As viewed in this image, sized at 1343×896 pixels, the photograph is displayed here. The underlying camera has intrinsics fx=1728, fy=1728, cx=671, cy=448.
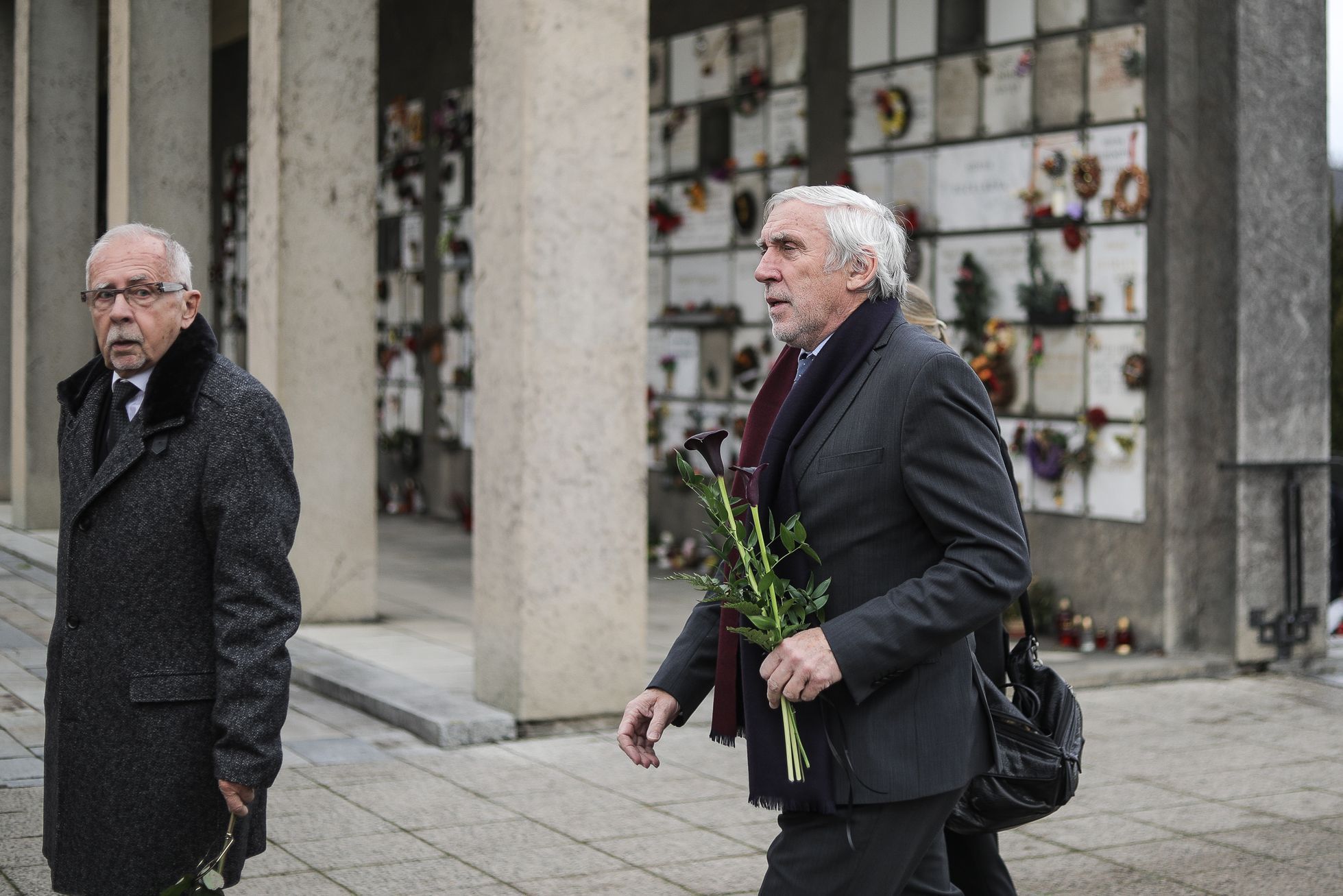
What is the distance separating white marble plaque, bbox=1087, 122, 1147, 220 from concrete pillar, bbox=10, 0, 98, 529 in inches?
310

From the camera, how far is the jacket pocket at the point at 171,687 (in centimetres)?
296

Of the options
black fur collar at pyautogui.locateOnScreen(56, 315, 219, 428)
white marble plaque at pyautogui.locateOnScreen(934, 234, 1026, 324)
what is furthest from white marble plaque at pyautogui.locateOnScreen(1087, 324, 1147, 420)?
black fur collar at pyautogui.locateOnScreen(56, 315, 219, 428)

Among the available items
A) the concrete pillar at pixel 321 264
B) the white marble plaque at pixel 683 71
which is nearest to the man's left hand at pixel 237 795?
the concrete pillar at pixel 321 264

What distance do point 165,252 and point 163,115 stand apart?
8.03 m

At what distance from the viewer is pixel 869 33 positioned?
9.72 metres

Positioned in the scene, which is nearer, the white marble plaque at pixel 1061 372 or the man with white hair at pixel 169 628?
the man with white hair at pixel 169 628

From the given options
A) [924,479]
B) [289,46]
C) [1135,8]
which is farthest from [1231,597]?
[924,479]

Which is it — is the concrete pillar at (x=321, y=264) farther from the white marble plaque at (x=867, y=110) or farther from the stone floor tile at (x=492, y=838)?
the stone floor tile at (x=492, y=838)

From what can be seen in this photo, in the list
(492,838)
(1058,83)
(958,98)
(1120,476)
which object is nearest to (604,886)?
(492,838)

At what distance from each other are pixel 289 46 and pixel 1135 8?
4.04 m

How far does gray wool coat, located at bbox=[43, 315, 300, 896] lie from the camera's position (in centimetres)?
296

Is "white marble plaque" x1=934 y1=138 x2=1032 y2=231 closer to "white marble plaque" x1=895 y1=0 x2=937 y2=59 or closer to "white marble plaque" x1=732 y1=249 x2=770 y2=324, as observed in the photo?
"white marble plaque" x1=895 y1=0 x2=937 y2=59

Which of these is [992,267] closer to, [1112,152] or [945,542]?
[1112,152]

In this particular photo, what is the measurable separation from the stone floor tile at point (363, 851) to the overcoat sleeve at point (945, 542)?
260 cm
